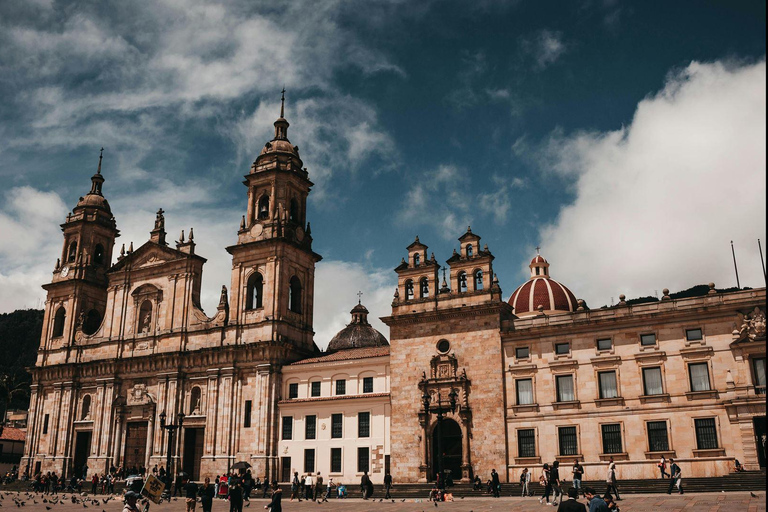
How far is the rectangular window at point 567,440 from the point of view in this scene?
40.4m

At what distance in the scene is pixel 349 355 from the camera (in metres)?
50.2

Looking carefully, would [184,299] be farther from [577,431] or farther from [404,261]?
[577,431]

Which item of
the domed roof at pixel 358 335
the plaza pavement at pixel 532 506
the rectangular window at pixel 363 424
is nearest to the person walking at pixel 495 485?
the plaza pavement at pixel 532 506

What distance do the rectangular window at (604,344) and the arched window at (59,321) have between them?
155 feet

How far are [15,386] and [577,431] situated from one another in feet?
276

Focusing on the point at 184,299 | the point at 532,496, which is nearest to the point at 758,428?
the point at 532,496

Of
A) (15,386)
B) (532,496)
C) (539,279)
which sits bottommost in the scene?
(532,496)

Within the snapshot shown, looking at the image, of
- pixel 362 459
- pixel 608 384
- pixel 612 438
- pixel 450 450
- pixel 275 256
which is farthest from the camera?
pixel 275 256

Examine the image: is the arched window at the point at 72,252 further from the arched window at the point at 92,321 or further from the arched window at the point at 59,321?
the arched window at the point at 92,321

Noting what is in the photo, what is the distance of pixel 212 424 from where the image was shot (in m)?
52.1

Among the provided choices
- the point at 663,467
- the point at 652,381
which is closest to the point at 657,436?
the point at 652,381

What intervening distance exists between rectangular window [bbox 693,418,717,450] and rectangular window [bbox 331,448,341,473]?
2172cm

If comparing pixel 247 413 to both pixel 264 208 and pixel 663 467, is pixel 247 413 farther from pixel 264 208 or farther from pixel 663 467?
pixel 663 467

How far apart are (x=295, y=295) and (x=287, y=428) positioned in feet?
36.7
